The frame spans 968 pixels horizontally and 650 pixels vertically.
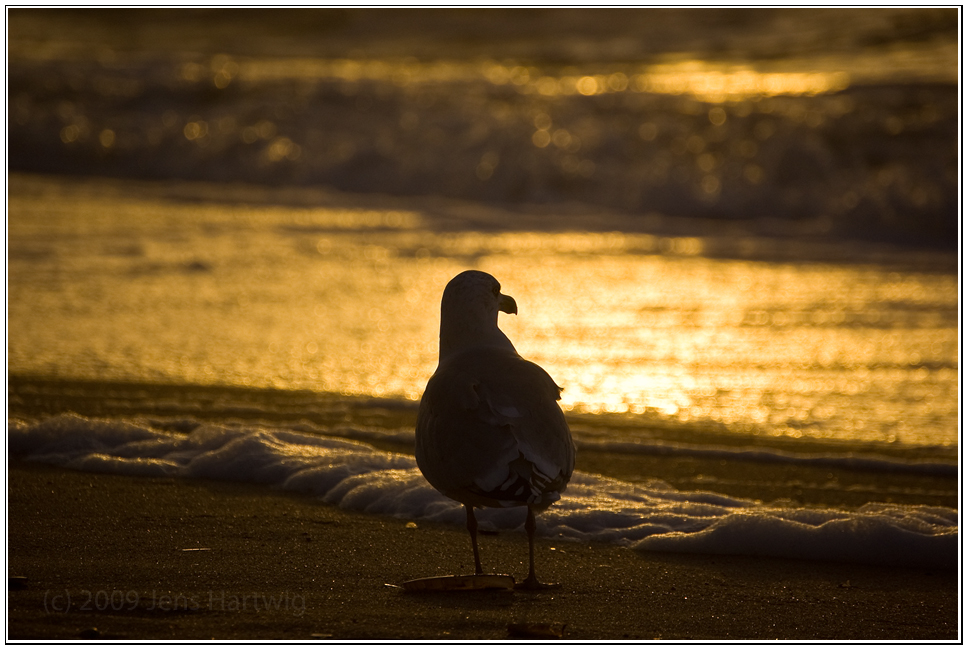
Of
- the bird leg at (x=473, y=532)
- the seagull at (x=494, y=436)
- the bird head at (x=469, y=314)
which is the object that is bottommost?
the bird leg at (x=473, y=532)

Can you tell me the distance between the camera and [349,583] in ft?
13.0

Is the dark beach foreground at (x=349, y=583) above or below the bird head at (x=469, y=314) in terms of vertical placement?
below

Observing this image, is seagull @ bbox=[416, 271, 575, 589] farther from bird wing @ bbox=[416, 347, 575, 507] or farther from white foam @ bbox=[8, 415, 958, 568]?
white foam @ bbox=[8, 415, 958, 568]

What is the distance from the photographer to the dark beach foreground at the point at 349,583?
3557 millimetres

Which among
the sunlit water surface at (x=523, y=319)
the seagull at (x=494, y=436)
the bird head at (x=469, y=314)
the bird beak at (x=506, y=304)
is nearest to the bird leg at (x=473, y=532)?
the seagull at (x=494, y=436)

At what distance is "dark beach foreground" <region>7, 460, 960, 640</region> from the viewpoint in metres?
3.56

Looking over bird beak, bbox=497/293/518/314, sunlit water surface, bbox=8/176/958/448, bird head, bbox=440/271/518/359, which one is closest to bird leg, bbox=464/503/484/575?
bird head, bbox=440/271/518/359

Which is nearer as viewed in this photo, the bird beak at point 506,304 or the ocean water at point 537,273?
the bird beak at point 506,304

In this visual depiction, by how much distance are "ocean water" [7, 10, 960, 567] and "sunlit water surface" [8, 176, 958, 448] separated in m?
0.04

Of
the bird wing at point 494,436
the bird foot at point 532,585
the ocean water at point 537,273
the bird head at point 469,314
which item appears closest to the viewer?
the bird wing at point 494,436

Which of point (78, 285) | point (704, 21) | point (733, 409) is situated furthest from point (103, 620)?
point (704, 21)

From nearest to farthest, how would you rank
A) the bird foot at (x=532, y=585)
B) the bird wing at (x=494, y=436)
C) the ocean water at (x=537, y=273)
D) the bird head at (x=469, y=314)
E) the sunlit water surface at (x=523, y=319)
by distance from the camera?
the bird wing at (x=494, y=436), the bird foot at (x=532, y=585), the bird head at (x=469, y=314), the ocean water at (x=537, y=273), the sunlit water surface at (x=523, y=319)

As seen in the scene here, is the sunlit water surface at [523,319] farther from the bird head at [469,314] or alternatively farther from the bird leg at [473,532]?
the bird leg at [473,532]

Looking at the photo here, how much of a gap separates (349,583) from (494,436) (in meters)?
0.77
